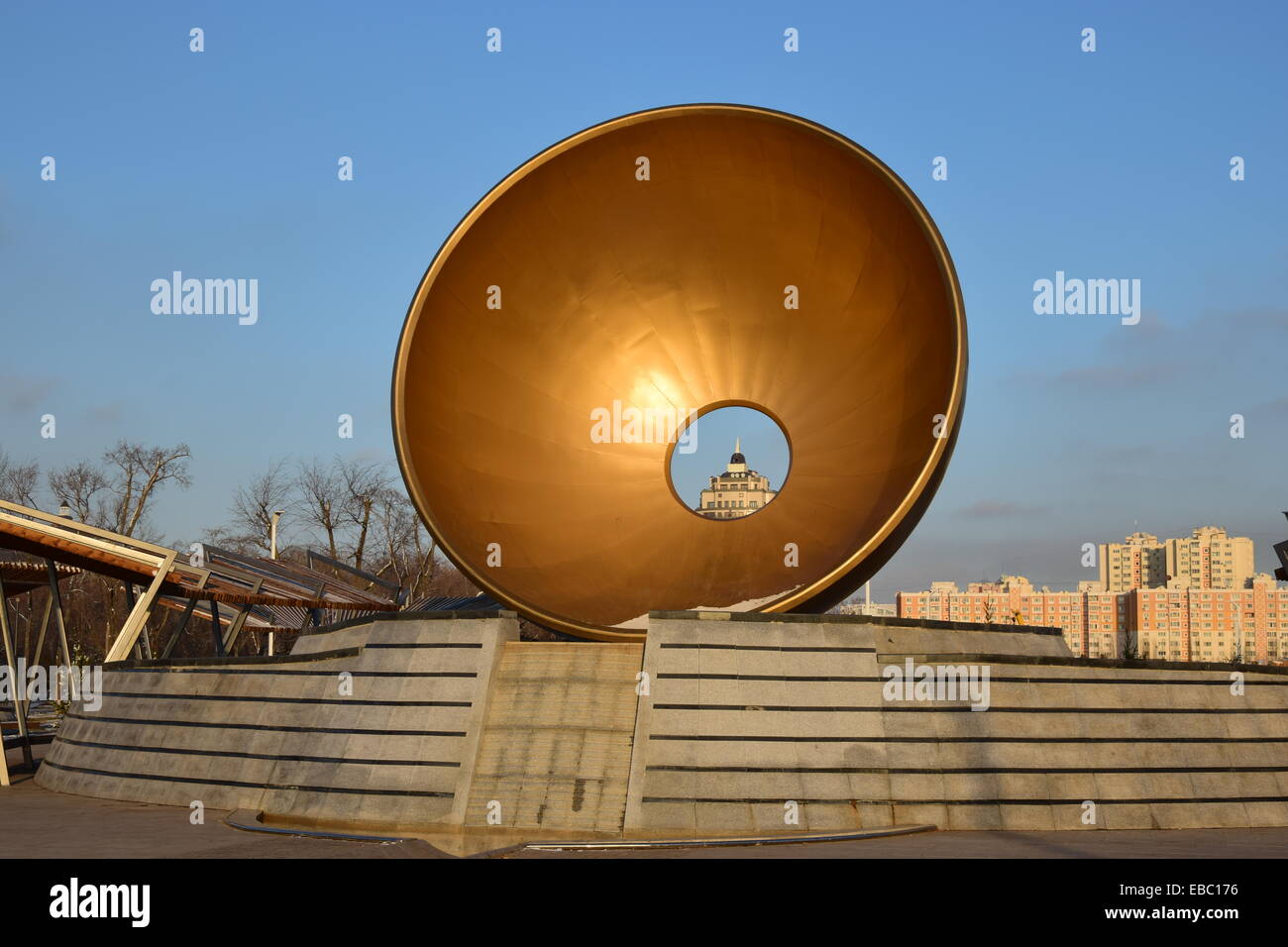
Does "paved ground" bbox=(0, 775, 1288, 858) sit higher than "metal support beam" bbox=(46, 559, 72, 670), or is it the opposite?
"metal support beam" bbox=(46, 559, 72, 670)

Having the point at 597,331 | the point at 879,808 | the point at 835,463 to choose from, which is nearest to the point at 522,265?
the point at 597,331

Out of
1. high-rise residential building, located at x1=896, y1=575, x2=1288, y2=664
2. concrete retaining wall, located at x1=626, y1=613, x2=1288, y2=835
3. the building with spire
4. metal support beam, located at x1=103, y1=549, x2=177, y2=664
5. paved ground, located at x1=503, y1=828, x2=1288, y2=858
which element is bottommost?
Result: high-rise residential building, located at x1=896, y1=575, x2=1288, y2=664

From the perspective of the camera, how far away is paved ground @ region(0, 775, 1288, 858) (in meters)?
12.6

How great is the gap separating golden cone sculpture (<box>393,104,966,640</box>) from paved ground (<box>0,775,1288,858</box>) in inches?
188

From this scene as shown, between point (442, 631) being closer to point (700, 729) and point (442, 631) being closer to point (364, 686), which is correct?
point (364, 686)

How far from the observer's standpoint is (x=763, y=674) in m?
15.4

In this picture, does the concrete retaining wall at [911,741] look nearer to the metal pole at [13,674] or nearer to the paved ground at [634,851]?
the paved ground at [634,851]

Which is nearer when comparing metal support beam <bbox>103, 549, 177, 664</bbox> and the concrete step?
the concrete step

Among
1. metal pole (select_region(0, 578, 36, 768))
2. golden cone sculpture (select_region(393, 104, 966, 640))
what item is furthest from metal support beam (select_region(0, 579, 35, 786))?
golden cone sculpture (select_region(393, 104, 966, 640))

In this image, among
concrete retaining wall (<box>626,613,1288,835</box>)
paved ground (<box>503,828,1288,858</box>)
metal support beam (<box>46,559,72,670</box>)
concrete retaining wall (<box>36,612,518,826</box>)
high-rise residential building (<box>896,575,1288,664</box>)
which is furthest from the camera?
high-rise residential building (<box>896,575,1288,664</box>)

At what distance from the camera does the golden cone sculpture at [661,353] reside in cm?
1836

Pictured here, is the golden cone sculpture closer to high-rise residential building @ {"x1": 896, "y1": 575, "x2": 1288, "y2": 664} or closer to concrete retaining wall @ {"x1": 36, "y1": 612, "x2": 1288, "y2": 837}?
concrete retaining wall @ {"x1": 36, "y1": 612, "x2": 1288, "y2": 837}

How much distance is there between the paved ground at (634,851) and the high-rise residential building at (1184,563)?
134m

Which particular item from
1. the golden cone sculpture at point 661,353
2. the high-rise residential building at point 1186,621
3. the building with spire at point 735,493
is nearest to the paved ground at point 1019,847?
the golden cone sculpture at point 661,353
